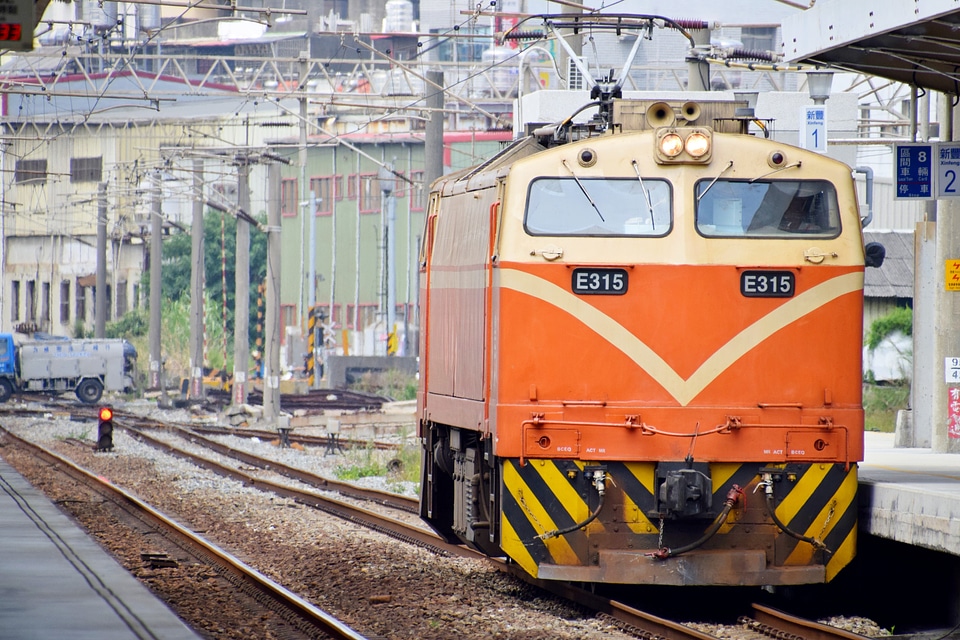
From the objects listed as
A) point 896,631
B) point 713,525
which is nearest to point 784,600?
point 896,631

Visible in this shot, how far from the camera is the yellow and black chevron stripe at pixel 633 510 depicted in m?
9.68

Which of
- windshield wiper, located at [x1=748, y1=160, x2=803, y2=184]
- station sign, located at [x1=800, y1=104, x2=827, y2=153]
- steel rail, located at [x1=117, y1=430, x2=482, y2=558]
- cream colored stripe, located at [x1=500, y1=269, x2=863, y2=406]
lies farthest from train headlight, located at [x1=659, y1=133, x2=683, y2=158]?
station sign, located at [x1=800, y1=104, x2=827, y2=153]

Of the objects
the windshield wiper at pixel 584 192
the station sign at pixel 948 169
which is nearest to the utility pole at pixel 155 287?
the station sign at pixel 948 169

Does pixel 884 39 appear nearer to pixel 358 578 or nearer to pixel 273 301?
pixel 358 578

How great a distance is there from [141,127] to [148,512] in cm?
4862

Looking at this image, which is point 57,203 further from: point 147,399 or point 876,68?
point 876,68

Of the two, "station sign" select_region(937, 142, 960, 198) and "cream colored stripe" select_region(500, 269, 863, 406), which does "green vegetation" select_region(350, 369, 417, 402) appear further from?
"cream colored stripe" select_region(500, 269, 863, 406)

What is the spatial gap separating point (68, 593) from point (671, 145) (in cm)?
561

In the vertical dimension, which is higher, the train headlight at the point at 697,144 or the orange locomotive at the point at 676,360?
the train headlight at the point at 697,144

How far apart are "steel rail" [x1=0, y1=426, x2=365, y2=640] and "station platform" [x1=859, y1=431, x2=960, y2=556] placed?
370 centimetres

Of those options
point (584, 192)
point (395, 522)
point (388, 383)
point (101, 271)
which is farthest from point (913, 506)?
point (101, 271)

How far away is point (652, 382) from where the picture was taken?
9711 mm

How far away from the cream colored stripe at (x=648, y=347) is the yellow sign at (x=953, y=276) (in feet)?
22.6

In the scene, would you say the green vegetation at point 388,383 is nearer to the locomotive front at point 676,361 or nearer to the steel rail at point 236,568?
the steel rail at point 236,568
